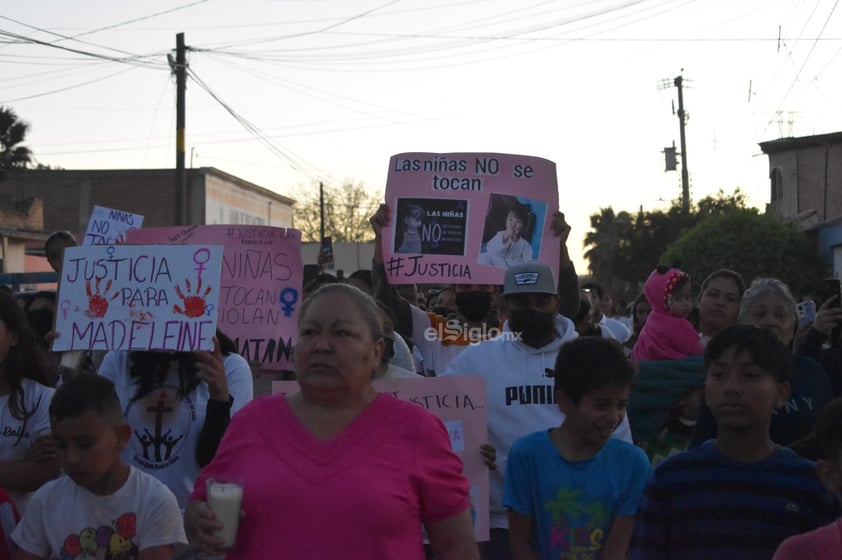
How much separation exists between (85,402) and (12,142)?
45.2 metres

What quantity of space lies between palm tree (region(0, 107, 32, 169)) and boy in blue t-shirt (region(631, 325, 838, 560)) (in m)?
44.7

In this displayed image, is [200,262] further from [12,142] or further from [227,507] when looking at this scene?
[12,142]

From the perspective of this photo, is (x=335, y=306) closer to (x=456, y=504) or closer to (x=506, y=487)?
(x=456, y=504)

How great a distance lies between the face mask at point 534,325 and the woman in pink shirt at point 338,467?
185cm

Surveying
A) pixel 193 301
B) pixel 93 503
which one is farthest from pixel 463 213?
pixel 93 503

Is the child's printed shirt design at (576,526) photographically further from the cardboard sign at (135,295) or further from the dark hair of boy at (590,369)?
the cardboard sign at (135,295)

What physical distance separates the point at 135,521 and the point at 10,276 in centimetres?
1448

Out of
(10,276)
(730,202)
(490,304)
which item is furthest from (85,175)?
(490,304)

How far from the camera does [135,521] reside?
4.00 metres

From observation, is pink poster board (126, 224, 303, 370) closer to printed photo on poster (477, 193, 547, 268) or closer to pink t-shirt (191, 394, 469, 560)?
printed photo on poster (477, 193, 547, 268)

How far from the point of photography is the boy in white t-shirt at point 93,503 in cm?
398

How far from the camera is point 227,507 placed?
3.04m

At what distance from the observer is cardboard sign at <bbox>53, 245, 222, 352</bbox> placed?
5000 millimetres

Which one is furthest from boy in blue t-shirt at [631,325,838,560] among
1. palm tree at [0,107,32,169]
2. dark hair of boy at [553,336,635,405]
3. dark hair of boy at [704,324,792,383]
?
palm tree at [0,107,32,169]
